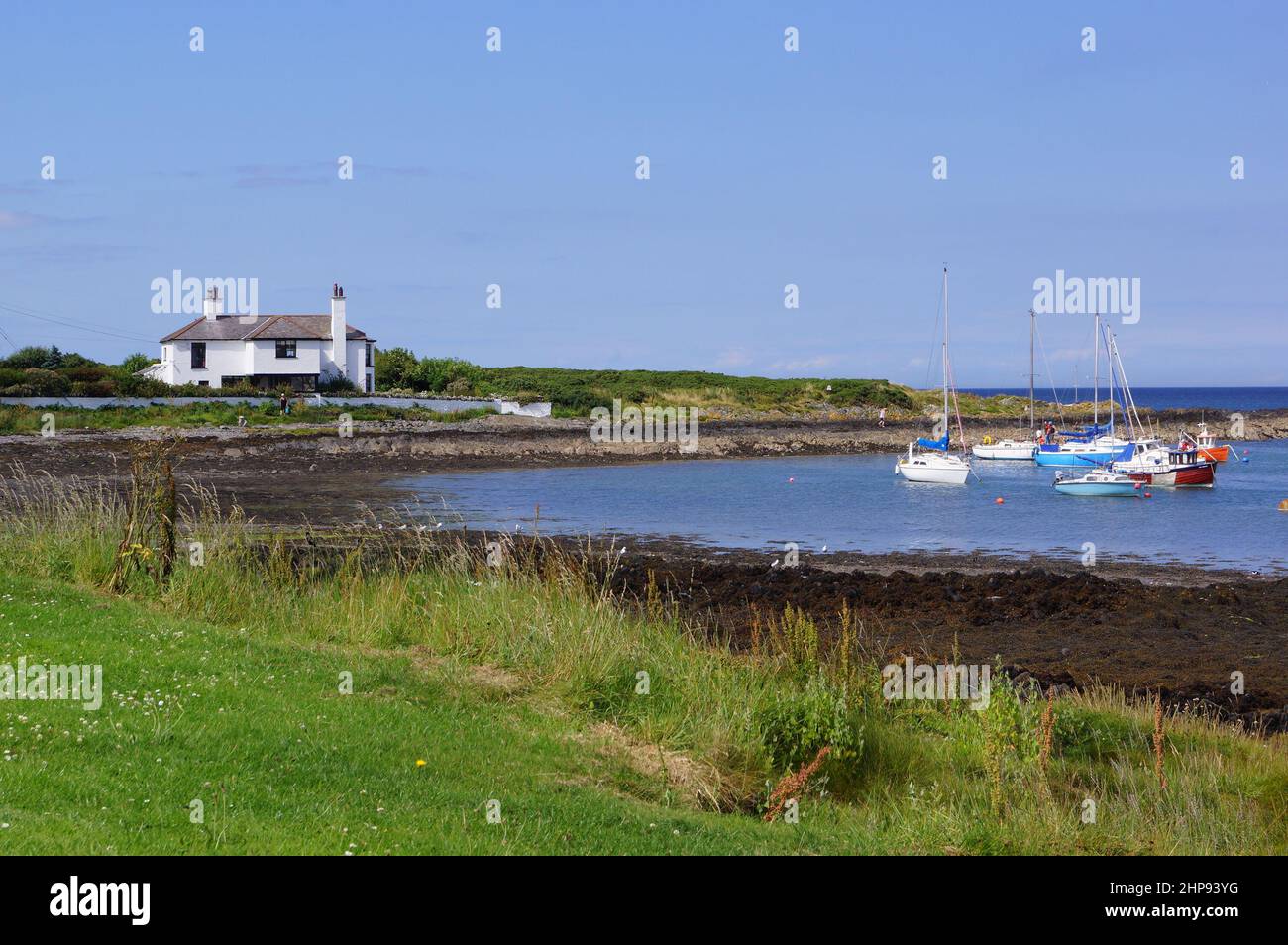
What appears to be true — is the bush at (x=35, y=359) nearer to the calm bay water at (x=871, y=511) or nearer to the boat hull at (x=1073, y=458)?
the calm bay water at (x=871, y=511)

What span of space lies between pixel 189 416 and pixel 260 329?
48.3 ft

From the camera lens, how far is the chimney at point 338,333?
75.0m

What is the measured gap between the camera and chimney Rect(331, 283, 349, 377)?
246 ft

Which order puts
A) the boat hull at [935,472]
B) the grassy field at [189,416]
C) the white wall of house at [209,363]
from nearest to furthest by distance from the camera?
1. the boat hull at [935,472]
2. the grassy field at [189,416]
3. the white wall of house at [209,363]

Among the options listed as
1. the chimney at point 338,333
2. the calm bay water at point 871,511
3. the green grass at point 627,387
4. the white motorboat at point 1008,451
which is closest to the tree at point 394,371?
the green grass at point 627,387

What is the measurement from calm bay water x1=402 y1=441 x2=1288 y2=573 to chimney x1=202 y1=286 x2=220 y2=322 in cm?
3178

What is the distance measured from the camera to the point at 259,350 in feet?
245

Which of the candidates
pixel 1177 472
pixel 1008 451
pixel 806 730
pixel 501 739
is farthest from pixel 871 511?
pixel 1008 451

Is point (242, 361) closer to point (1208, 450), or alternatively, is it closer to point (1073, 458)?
point (1073, 458)

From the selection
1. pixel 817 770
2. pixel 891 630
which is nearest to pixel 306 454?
pixel 891 630

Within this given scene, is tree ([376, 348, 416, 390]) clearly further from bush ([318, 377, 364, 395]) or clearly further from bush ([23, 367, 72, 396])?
bush ([23, 367, 72, 396])

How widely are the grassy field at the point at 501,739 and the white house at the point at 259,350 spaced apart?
6239cm

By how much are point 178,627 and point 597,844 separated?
242 inches
